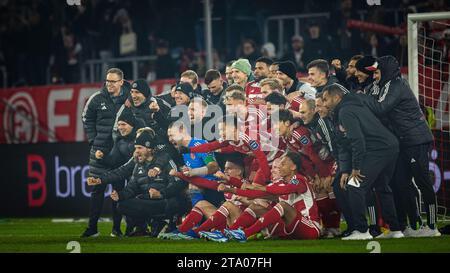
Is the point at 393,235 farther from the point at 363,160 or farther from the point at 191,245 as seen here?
the point at 191,245

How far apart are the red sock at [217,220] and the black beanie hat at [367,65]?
2257mm

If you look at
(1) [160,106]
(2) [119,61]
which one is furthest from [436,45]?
(2) [119,61]

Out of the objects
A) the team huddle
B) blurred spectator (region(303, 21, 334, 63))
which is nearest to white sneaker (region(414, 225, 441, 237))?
the team huddle

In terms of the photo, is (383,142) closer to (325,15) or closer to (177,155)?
(177,155)

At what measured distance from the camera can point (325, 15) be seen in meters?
19.0

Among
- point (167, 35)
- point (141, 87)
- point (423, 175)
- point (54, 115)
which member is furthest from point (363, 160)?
point (54, 115)

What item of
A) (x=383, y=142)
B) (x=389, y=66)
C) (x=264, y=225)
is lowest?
(x=264, y=225)

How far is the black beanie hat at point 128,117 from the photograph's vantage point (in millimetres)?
14664

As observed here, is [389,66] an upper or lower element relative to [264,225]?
upper

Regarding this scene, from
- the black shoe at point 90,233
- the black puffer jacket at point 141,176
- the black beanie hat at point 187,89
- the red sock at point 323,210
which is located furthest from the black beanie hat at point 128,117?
the red sock at point 323,210

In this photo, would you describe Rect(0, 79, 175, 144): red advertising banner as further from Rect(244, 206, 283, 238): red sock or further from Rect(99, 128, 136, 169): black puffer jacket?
Rect(244, 206, 283, 238): red sock

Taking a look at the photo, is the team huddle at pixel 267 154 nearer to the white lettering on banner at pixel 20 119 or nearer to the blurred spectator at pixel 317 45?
the blurred spectator at pixel 317 45

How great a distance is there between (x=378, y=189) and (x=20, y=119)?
8427 mm

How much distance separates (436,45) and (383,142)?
324 centimetres
